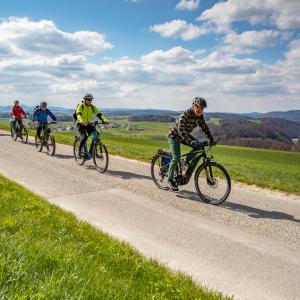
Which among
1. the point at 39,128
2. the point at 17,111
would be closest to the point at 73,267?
the point at 39,128

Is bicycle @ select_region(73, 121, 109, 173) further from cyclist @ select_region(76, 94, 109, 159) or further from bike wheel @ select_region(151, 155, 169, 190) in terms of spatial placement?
bike wheel @ select_region(151, 155, 169, 190)

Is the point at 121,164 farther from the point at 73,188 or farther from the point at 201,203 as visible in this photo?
the point at 201,203

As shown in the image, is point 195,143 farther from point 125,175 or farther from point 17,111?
point 17,111

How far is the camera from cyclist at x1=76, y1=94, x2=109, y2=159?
1377cm

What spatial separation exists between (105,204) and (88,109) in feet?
20.3

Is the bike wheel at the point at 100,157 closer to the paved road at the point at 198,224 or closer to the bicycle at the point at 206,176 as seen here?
the paved road at the point at 198,224

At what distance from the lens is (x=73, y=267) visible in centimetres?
442

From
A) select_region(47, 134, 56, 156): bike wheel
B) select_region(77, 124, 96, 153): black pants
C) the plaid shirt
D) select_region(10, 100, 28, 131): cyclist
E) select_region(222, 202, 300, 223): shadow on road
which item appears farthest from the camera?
select_region(10, 100, 28, 131): cyclist

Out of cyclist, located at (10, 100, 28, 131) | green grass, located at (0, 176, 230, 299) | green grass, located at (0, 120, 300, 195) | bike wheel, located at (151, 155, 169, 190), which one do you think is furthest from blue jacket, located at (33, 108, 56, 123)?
green grass, located at (0, 176, 230, 299)

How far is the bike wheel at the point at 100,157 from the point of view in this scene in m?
13.2

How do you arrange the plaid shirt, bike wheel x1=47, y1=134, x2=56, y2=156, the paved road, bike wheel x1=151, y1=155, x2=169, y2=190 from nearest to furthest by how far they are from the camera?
the paved road → the plaid shirt → bike wheel x1=151, y1=155, x2=169, y2=190 → bike wheel x1=47, y1=134, x2=56, y2=156

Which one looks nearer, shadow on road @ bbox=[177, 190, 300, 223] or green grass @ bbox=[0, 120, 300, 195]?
shadow on road @ bbox=[177, 190, 300, 223]

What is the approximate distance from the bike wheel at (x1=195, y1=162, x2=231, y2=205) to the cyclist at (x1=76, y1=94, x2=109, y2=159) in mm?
5468

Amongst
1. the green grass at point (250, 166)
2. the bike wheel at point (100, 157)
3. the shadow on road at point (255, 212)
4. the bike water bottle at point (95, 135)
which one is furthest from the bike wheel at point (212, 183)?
the bike water bottle at point (95, 135)
